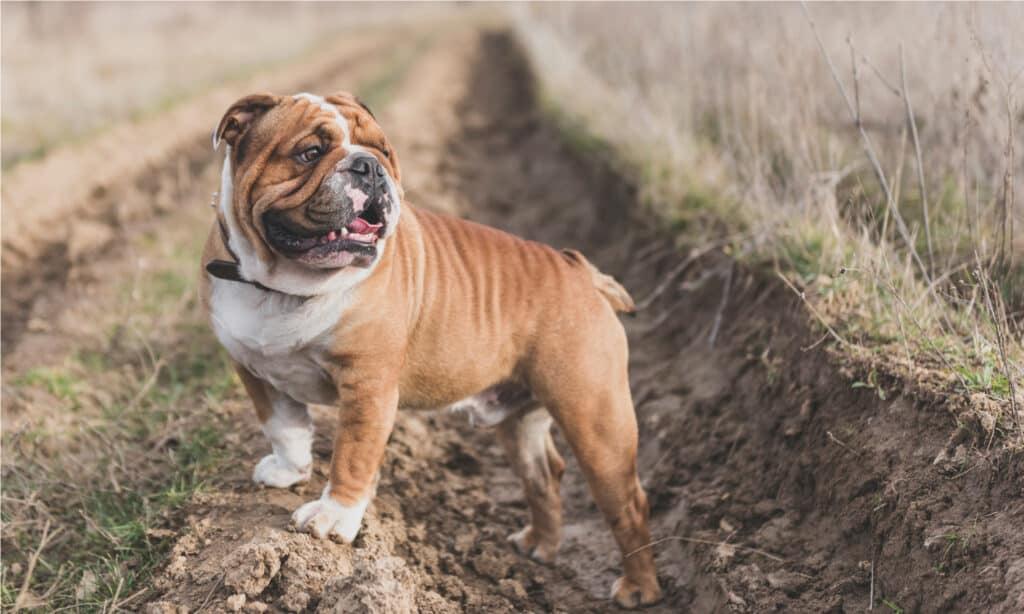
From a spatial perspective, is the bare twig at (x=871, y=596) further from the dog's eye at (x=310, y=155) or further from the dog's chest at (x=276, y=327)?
the dog's eye at (x=310, y=155)

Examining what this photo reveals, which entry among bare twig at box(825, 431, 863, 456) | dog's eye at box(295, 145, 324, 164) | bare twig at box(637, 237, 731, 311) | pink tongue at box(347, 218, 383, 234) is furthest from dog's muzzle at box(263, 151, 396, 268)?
bare twig at box(637, 237, 731, 311)

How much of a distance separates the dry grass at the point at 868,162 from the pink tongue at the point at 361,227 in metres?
2.11

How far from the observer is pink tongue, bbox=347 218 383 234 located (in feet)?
11.5

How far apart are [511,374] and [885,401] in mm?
1630

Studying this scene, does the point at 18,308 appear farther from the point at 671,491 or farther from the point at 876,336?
the point at 876,336

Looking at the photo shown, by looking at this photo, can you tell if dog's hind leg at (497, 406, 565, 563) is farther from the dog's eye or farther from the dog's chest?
the dog's eye

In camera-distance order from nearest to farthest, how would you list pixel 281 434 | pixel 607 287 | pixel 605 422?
pixel 281 434 → pixel 605 422 → pixel 607 287

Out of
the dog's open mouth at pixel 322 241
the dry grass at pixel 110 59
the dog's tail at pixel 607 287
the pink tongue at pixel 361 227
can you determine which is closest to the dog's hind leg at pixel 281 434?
the dog's open mouth at pixel 322 241

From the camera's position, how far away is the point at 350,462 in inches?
147

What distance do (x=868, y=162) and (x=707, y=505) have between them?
3.42 m

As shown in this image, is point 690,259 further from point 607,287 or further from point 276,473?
point 276,473

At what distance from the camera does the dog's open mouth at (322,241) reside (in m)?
3.48

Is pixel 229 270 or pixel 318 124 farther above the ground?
pixel 318 124

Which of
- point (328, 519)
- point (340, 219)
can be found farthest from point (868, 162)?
point (328, 519)
